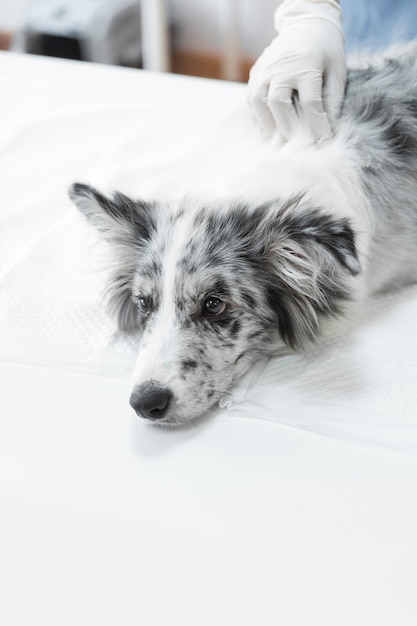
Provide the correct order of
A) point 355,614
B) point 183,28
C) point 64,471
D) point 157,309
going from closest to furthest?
point 355,614 < point 64,471 < point 157,309 < point 183,28

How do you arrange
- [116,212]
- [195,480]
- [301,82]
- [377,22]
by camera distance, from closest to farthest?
[195,480]
[116,212]
[301,82]
[377,22]

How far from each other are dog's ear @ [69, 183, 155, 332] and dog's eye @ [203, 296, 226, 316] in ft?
0.68

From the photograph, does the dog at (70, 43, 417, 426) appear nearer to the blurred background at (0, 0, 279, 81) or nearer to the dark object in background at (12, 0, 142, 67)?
the blurred background at (0, 0, 279, 81)

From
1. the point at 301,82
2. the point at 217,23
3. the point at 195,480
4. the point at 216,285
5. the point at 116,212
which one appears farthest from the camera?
the point at 217,23

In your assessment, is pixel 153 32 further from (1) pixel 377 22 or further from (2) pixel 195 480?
(2) pixel 195 480

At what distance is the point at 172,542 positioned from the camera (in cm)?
101

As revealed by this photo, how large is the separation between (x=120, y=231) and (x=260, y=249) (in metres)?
0.32

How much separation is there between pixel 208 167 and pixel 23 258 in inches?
21.0

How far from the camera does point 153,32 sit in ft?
12.0

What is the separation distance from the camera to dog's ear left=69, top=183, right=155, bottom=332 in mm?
1395

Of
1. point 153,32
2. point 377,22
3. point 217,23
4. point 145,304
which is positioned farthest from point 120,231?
point 217,23

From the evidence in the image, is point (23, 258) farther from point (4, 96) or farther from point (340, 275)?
point (4, 96)

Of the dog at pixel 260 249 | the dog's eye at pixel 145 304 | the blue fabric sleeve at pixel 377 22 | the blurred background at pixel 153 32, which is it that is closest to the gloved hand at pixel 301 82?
the dog at pixel 260 249

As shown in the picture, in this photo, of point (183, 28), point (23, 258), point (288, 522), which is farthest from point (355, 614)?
point (183, 28)
